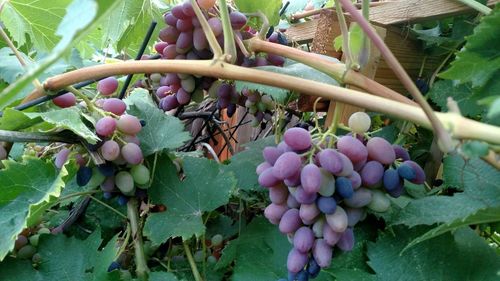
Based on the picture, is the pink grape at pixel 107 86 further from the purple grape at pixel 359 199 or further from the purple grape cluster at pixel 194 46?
the purple grape at pixel 359 199

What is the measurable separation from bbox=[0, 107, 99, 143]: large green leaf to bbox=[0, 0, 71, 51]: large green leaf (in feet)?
1.13

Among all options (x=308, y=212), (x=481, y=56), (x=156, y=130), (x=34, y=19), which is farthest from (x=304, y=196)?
(x=34, y=19)

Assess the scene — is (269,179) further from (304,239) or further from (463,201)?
(463,201)

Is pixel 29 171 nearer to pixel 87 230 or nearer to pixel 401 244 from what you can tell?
pixel 87 230

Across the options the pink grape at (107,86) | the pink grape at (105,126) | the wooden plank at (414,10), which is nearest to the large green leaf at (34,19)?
the pink grape at (107,86)

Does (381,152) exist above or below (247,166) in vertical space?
above

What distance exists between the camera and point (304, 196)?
0.61 meters

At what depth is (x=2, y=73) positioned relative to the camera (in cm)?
87

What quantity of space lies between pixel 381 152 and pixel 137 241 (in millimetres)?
436

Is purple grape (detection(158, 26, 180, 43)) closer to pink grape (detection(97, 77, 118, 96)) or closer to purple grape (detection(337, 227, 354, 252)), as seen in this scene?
pink grape (detection(97, 77, 118, 96))

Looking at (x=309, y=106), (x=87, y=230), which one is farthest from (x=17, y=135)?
(x=309, y=106)

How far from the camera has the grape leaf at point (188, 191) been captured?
0.84 m

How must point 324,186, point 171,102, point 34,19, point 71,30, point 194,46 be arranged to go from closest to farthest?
point 71,30 → point 324,186 → point 194,46 → point 171,102 → point 34,19

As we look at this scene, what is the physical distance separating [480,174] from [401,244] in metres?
0.13
